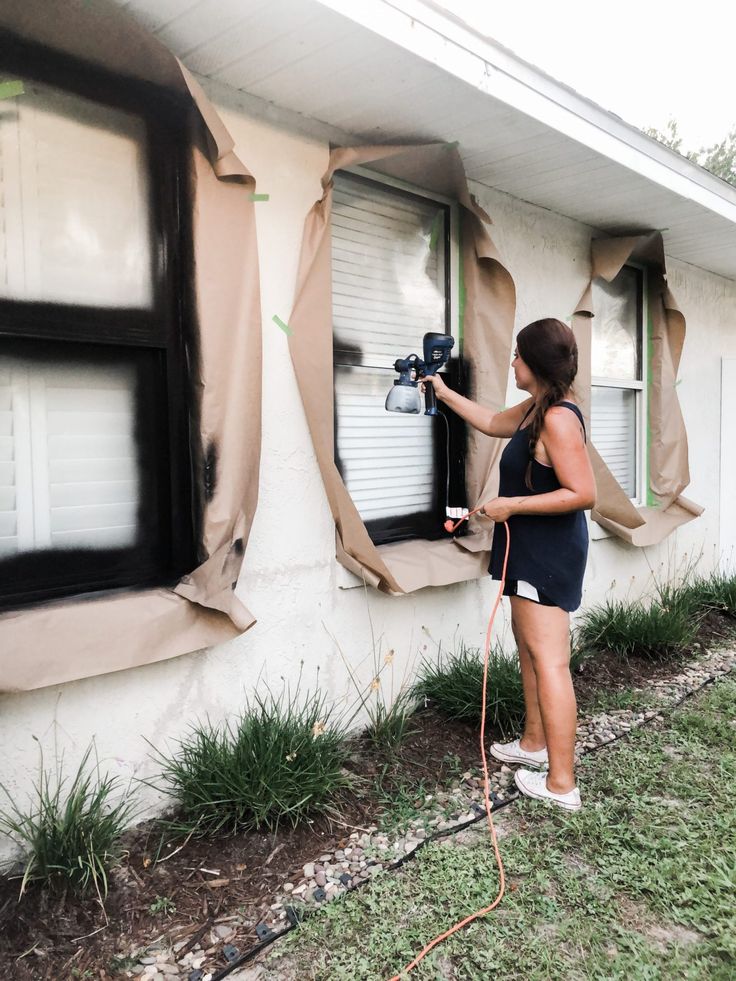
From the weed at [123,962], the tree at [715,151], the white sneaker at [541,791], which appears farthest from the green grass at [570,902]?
the tree at [715,151]

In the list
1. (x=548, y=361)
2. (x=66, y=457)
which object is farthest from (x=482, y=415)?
(x=66, y=457)

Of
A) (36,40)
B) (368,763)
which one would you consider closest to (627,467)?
(368,763)

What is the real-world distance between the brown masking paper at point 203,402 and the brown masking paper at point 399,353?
29cm

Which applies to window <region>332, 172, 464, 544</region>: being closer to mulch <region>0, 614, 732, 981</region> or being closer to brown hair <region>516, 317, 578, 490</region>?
brown hair <region>516, 317, 578, 490</region>

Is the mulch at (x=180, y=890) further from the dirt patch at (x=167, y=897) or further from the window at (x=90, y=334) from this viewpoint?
the window at (x=90, y=334)

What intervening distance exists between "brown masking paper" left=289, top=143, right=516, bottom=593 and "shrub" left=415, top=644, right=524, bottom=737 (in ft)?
1.49

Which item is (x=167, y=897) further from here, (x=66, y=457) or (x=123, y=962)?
(x=66, y=457)

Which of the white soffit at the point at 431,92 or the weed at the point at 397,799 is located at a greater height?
the white soffit at the point at 431,92

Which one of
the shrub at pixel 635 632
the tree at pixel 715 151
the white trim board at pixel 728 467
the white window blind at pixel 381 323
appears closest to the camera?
the white window blind at pixel 381 323

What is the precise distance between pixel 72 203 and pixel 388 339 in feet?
4.98

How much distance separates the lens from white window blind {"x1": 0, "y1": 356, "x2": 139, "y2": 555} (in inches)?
88.0

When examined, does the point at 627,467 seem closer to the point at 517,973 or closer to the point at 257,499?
the point at 257,499

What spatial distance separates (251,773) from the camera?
242 centimetres

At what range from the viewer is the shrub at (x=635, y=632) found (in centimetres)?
427
